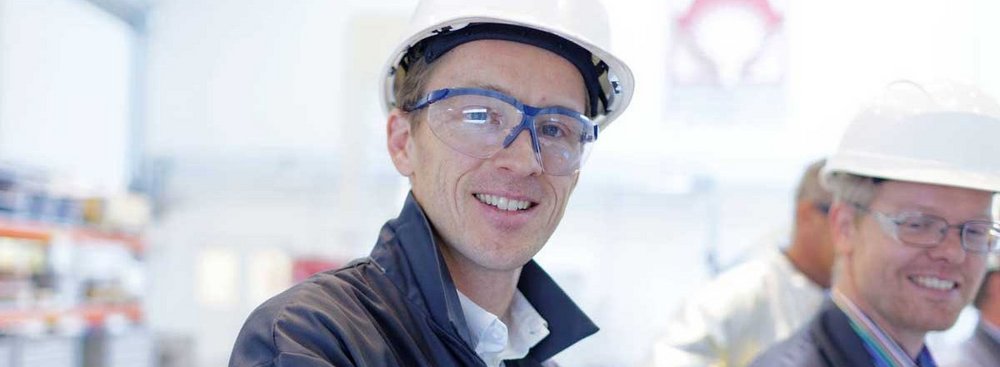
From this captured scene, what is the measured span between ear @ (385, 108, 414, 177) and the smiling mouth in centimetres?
15

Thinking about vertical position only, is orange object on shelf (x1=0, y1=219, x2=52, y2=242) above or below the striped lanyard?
below

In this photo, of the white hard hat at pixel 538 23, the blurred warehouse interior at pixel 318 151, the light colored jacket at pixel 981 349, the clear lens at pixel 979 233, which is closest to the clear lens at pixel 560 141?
the white hard hat at pixel 538 23

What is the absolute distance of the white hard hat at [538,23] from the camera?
1.49 m

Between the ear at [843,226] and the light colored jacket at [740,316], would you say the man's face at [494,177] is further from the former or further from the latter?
the light colored jacket at [740,316]

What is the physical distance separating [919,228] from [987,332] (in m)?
0.86

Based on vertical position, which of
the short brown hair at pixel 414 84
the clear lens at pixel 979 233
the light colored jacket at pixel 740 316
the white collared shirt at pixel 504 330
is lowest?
the light colored jacket at pixel 740 316

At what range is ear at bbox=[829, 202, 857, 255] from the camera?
2.19m

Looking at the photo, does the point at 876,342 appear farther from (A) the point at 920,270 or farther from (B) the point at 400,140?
(B) the point at 400,140

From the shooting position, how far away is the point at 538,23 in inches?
58.4

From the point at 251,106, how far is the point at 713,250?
2.83 metres

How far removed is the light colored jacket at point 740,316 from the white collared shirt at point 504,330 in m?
1.32

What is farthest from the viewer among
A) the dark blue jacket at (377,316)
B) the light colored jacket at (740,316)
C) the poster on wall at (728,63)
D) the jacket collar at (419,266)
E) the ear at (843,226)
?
the poster on wall at (728,63)

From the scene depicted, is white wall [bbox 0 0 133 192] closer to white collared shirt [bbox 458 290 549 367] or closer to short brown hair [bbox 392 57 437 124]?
short brown hair [bbox 392 57 437 124]

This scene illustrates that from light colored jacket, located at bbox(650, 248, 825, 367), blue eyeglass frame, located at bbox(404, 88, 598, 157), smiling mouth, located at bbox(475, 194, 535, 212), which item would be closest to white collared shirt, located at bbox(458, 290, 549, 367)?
smiling mouth, located at bbox(475, 194, 535, 212)
